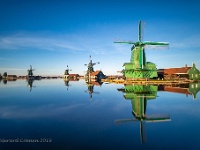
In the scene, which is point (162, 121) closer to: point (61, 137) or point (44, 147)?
point (61, 137)

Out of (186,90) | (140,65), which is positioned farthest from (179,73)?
(186,90)

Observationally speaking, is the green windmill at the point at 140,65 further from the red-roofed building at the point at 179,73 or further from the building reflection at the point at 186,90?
the building reflection at the point at 186,90

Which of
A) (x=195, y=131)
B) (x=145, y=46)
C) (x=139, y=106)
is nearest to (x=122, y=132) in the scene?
(x=195, y=131)

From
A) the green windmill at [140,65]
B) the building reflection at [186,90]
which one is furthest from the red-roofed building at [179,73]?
the building reflection at [186,90]

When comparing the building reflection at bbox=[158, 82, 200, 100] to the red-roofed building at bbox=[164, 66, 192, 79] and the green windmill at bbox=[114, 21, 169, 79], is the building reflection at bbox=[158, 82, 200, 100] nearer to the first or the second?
the green windmill at bbox=[114, 21, 169, 79]

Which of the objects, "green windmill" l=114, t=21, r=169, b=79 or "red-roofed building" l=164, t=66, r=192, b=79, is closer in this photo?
"green windmill" l=114, t=21, r=169, b=79

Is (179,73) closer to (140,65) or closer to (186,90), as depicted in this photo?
(140,65)

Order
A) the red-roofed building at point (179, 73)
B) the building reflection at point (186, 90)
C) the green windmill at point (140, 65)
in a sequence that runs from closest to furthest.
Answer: the building reflection at point (186, 90), the green windmill at point (140, 65), the red-roofed building at point (179, 73)

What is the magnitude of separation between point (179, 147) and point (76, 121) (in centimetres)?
570

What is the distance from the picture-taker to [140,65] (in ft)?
141

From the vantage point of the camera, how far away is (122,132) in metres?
9.06

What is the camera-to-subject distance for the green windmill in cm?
4316

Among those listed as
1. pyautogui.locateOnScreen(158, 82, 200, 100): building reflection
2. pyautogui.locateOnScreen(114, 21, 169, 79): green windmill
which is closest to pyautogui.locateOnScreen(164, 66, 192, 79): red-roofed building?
pyautogui.locateOnScreen(114, 21, 169, 79): green windmill

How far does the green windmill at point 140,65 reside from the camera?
4316 centimetres
